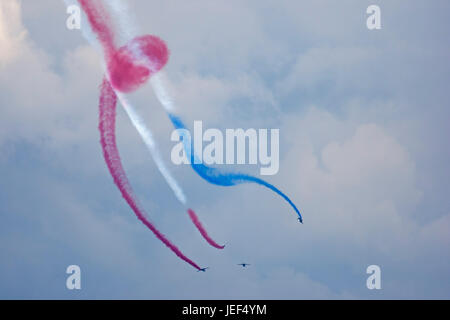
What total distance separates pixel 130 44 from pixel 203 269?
11.8m

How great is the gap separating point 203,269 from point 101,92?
10.3m

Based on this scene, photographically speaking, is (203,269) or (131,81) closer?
(131,81)

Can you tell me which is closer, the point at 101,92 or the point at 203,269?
the point at 101,92

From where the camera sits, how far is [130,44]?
2566 centimetres

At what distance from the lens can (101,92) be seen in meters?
26.1
